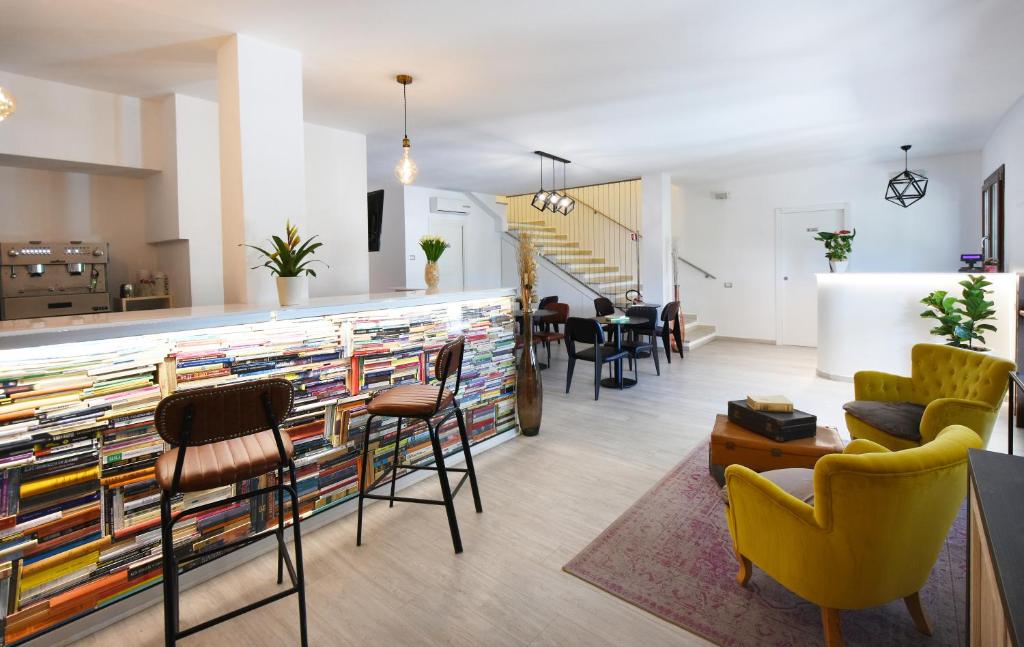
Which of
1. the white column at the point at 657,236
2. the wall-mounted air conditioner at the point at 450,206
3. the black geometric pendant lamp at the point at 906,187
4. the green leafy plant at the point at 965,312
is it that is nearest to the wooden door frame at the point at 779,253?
the black geometric pendant lamp at the point at 906,187

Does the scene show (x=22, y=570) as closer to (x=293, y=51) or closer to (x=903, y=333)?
(x=293, y=51)

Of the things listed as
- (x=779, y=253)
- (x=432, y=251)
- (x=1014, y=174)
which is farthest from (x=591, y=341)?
(x=779, y=253)

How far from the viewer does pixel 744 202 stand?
352 inches

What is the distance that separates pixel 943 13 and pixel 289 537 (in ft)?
15.7

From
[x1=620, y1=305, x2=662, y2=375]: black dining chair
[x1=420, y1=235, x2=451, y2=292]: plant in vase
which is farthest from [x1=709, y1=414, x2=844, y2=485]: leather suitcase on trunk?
[x1=620, y1=305, x2=662, y2=375]: black dining chair

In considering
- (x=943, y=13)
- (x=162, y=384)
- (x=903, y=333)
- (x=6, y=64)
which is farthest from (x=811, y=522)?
(x=6, y=64)

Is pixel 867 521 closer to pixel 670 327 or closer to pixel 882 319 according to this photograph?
pixel 882 319

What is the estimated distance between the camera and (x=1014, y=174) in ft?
16.6

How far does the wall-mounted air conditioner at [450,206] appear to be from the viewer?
30.1 feet

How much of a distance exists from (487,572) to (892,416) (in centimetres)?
258

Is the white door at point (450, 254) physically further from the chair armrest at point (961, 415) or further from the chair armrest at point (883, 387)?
the chair armrest at point (961, 415)

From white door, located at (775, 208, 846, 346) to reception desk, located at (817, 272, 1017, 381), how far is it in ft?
7.63

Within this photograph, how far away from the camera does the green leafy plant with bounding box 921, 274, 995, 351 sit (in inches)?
192

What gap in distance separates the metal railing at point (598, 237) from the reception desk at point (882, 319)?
3.88 meters
